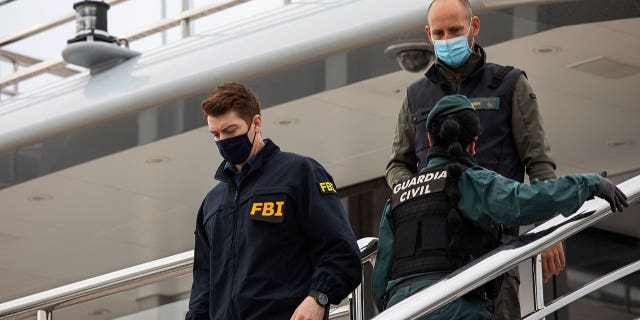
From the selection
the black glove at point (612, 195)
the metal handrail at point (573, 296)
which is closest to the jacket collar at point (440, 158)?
the black glove at point (612, 195)

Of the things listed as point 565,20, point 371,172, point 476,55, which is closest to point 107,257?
point 371,172

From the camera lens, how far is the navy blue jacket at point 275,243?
430 centimetres

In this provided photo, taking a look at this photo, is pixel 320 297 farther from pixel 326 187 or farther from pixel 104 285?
pixel 104 285

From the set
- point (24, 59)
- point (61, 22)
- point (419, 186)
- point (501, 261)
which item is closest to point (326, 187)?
point (419, 186)

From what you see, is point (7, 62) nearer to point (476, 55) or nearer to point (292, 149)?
point (292, 149)

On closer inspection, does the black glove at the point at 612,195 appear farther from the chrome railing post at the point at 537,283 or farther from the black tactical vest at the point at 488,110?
the black tactical vest at the point at 488,110

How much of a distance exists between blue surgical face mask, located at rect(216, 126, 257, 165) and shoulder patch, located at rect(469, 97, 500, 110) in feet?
2.78

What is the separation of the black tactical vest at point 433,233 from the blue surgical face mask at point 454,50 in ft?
2.01

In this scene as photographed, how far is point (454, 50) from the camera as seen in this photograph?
15.9 feet

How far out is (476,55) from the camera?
4852mm

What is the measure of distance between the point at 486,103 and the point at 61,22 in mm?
6316

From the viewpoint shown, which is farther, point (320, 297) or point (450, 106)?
point (450, 106)

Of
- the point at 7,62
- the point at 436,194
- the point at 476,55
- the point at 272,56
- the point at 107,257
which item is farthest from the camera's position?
the point at 107,257

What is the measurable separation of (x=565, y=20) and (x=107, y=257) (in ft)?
21.9
